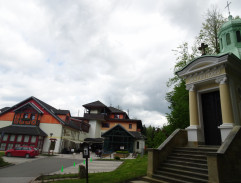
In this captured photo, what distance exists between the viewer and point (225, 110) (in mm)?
8930

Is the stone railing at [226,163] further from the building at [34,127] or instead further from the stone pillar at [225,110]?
the building at [34,127]

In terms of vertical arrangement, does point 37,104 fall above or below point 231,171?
above

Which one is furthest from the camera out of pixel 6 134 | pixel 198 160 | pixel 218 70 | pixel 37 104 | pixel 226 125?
pixel 37 104

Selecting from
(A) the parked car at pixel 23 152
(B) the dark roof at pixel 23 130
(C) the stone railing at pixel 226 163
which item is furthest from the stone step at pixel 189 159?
(B) the dark roof at pixel 23 130

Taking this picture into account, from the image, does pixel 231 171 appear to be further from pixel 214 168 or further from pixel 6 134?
pixel 6 134

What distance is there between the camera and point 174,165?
26.3ft

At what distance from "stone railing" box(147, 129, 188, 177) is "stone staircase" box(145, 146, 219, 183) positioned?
0.75ft

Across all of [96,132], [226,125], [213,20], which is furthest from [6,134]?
[213,20]

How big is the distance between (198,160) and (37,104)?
32.8m

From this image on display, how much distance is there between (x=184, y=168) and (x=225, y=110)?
3.83 meters

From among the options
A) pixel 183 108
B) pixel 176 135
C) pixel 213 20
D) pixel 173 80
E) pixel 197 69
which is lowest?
pixel 176 135

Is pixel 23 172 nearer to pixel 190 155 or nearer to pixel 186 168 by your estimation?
pixel 186 168

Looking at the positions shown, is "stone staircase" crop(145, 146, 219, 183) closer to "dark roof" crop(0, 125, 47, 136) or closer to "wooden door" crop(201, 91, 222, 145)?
"wooden door" crop(201, 91, 222, 145)

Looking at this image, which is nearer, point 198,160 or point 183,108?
point 198,160
